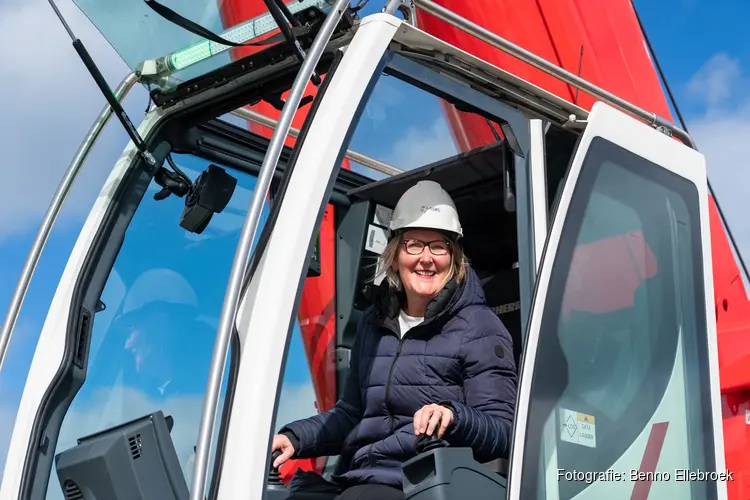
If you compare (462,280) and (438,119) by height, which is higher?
(438,119)

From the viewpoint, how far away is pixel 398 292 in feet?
10.2

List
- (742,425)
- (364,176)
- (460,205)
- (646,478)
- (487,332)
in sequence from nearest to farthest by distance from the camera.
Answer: (646,478)
(487,332)
(742,425)
(460,205)
(364,176)

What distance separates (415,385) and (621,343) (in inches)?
22.9

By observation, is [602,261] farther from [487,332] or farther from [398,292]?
[398,292]

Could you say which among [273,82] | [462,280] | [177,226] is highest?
[273,82]

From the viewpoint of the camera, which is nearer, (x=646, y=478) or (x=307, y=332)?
(x=646, y=478)

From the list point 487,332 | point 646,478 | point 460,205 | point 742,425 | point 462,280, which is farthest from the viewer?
point 460,205

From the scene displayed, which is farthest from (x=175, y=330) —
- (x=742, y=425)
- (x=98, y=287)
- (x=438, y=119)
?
(x=742, y=425)

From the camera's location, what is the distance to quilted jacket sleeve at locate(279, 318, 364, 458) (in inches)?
115

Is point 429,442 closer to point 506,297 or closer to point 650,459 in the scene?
point 650,459

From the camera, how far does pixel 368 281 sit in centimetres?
360

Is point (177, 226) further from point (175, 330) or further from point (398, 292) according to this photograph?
point (398, 292)

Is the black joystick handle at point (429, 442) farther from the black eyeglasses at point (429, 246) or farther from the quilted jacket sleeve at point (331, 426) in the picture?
the black eyeglasses at point (429, 246)

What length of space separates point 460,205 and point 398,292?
510 mm
